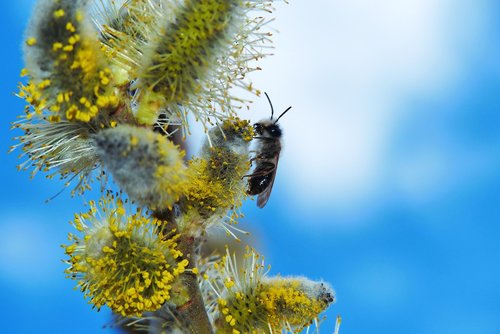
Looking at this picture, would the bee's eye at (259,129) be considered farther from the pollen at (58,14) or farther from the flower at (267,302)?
the pollen at (58,14)

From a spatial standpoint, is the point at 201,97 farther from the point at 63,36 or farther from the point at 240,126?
the point at 63,36

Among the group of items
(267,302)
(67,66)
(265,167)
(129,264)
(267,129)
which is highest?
(267,129)

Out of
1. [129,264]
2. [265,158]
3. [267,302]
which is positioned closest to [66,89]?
[129,264]

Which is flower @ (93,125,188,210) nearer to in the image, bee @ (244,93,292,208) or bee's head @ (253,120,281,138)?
bee @ (244,93,292,208)

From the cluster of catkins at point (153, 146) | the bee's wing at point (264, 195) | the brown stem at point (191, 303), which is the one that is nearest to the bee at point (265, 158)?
the bee's wing at point (264, 195)

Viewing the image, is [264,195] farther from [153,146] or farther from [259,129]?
[153,146]

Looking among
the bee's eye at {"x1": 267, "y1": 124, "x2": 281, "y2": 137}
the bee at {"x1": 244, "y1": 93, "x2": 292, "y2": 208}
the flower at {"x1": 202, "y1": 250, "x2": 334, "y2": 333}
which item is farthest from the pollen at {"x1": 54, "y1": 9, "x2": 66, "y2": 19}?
the bee's eye at {"x1": 267, "y1": 124, "x2": 281, "y2": 137}

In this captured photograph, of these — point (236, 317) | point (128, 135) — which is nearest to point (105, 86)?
point (128, 135)
